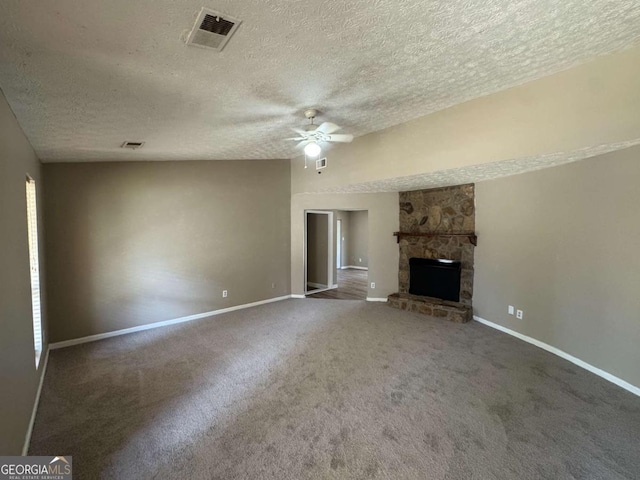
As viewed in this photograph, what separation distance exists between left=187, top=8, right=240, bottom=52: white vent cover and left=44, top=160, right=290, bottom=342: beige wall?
11.3 feet

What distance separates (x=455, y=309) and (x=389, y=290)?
1.46 meters

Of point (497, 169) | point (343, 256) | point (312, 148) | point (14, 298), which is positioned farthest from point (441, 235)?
point (343, 256)

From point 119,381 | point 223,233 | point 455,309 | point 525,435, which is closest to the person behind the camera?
point 525,435

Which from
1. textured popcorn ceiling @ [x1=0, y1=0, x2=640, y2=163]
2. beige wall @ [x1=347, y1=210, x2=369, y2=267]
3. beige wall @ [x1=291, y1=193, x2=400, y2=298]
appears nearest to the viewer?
textured popcorn ceiling @ [x1=0, y1=0, x2=640, y2=163]

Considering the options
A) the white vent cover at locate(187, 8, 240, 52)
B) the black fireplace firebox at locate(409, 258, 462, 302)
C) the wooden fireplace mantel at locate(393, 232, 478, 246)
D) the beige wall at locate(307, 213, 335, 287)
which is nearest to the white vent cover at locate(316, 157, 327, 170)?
the wooden fireplace mantel at locate(393, 232, 478, 246)

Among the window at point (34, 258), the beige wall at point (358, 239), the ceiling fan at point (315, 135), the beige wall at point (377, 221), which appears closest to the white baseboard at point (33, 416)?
the window at point (34, 258)

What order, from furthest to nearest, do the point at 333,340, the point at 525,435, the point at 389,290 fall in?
the point at 389,290
the point at 333,340
the point at 525,435

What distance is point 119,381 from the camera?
3033 millimetres

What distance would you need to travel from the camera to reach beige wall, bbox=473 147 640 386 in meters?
2.80

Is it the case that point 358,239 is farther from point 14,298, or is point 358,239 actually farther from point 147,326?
point 14,298

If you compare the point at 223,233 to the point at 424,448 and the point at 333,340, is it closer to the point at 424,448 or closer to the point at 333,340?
the point at 333,340

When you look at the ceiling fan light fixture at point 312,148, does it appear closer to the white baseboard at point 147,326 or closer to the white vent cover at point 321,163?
the white vent cover at point 321,163

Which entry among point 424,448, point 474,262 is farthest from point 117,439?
point 474,262

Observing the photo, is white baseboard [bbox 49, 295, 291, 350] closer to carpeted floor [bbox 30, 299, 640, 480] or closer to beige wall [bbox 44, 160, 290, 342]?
beige wall [bbox 44, 160, 290, 342]
